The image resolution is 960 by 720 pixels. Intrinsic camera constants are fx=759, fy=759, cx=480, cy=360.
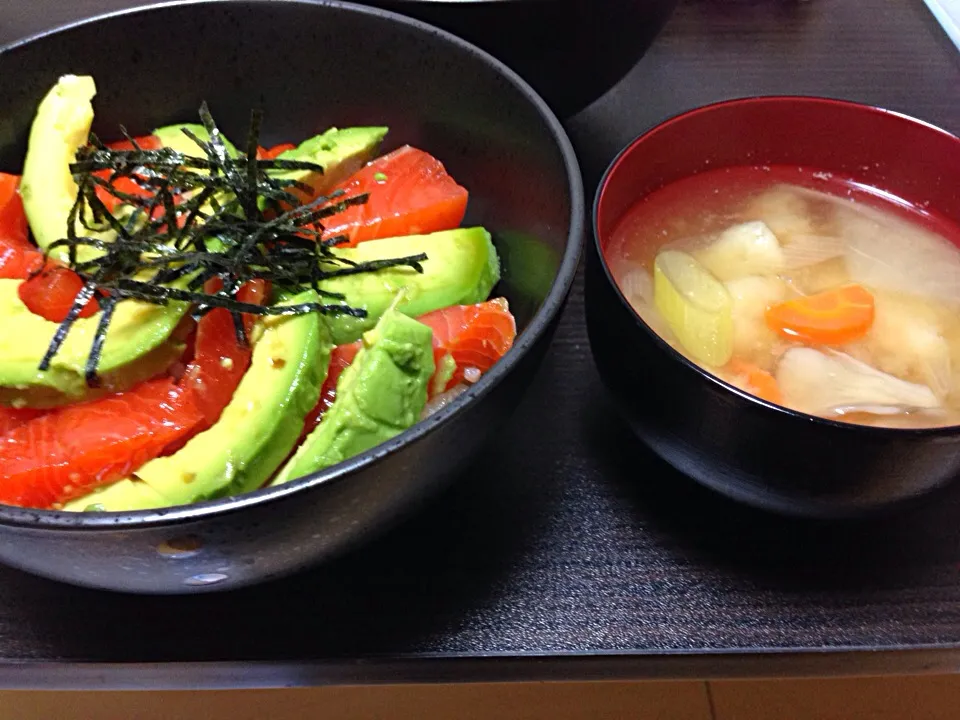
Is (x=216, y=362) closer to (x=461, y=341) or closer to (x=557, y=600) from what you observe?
(x=461, y=341)

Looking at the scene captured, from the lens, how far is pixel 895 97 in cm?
153

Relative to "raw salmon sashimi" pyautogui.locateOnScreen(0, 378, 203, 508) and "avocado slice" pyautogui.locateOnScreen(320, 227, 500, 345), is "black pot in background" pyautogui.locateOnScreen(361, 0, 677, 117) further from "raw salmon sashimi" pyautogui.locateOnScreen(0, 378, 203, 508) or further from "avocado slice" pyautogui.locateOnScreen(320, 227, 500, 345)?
"raw salmon sashimi" pyautogui.locateOnScreen(0, 378, 203, 508)

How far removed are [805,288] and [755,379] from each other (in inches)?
7.8

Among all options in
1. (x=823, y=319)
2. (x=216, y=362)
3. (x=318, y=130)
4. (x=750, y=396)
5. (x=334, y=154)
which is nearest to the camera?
(x=750, y=396)

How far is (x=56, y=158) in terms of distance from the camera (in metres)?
1.00

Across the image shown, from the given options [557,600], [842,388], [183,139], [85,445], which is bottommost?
[557,600]

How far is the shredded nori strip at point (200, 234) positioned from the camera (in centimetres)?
83

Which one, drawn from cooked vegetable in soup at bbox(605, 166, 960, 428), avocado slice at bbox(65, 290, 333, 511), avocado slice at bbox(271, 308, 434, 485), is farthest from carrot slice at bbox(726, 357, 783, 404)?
avocado slice at bbox(65, 290, 333, 511)

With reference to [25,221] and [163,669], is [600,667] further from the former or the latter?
[25,221]

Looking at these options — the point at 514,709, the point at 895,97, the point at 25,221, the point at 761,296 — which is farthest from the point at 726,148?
the point at 25,221

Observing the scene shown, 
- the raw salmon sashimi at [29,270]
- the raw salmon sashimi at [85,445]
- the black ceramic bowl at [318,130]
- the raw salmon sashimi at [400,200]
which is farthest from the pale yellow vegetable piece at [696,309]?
the raw salmon sashimi at [29,270]

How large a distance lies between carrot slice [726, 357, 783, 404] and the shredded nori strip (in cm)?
39

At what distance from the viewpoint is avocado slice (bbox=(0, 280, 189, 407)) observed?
2.58ft

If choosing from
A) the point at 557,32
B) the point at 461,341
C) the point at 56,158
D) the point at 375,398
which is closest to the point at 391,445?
the point at 375,398
